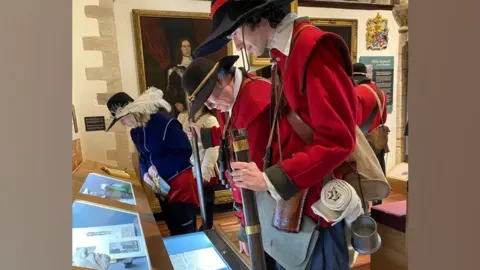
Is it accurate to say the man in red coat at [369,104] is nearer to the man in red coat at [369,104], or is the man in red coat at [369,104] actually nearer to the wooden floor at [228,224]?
the man in red coat at [369,104]

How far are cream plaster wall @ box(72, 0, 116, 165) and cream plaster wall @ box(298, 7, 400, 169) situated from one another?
2886 millimetres

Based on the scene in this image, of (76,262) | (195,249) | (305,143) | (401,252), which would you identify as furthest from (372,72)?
(76,262)

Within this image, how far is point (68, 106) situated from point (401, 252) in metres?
2.45

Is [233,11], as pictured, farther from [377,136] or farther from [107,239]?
[377,136]

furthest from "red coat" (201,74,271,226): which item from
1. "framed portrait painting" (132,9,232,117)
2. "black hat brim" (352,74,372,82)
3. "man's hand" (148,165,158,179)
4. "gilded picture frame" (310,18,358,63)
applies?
"gilded picture frame" (310,18,358,63)

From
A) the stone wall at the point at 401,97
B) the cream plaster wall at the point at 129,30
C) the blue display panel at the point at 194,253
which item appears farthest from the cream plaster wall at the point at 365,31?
the blue display panel at the point at 194,253

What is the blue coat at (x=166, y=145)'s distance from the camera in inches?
110

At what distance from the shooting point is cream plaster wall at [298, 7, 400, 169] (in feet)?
16.5

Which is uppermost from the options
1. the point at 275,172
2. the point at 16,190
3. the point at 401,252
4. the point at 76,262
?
the point at 16,190

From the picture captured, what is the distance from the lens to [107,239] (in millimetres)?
1586

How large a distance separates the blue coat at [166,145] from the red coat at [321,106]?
1.91m

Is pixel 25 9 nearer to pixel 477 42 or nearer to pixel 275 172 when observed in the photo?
pixel 477 42

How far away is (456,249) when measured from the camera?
34 cm

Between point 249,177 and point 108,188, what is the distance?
192cm
